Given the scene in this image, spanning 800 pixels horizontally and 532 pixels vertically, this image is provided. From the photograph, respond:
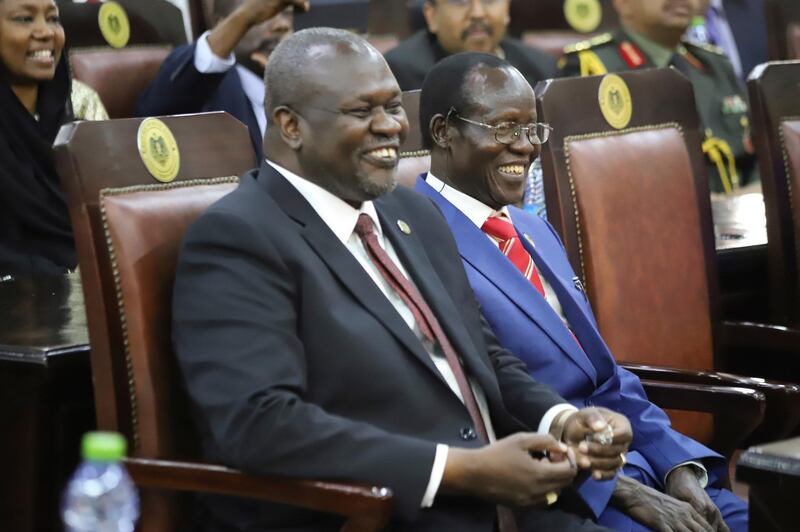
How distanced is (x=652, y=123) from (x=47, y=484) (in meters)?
1.40

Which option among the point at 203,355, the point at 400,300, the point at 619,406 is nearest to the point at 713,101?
the point at 619,406

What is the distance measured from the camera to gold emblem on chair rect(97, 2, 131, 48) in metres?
3.84

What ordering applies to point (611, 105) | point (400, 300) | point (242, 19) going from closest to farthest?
point (400, 300)
point (611, 105)
point (242, 19)

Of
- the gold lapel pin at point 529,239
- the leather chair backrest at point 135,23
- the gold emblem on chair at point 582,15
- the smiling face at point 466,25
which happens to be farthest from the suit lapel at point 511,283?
the gold emblem on chair at point 582,15

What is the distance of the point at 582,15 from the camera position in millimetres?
5223

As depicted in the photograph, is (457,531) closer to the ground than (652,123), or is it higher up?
closer to the ground

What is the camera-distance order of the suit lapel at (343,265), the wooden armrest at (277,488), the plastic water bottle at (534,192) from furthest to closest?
the plastic water bottle at (534,192) → the suit lapel at (343,265) → the wooden armrest at (277,488)

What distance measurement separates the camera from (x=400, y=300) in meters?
1.93

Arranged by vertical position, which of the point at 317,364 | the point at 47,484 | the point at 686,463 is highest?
the point at 317,364

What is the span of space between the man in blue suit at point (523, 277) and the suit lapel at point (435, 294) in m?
0.19

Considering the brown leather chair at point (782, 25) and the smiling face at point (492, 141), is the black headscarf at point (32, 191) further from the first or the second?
the brown leather chair at point (782, 25)

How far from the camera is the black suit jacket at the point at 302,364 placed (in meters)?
1.69

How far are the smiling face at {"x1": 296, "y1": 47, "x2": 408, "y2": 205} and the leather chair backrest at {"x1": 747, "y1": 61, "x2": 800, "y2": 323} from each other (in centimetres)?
126

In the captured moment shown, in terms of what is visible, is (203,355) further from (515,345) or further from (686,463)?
(686,463)
